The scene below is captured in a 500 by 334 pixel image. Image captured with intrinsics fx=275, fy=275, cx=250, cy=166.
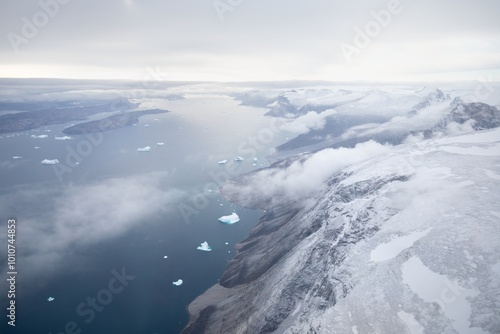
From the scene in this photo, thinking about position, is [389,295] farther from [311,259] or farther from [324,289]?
[311,259]

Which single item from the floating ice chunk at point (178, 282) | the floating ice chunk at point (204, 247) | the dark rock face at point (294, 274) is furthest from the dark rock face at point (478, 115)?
the floating ice chunk at point (178, 282)

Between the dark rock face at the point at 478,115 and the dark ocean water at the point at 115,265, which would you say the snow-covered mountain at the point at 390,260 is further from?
the dark rock face at the point at 478,115

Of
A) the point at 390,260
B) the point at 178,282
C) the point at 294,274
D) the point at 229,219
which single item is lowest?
the point at 229,219

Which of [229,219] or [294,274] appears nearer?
[294,274]

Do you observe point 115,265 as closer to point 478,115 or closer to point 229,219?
point 229,219

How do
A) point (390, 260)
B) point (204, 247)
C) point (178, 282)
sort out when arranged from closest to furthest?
point (390, 260), point (178, 282), point (204, 247)

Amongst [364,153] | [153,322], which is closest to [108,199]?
[153,322]

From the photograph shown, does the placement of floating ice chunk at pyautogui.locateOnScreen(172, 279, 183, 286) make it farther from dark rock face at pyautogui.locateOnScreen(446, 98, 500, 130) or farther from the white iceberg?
dark rock face at pyautogui.locateOnScreen(446, 98, 500, 130)

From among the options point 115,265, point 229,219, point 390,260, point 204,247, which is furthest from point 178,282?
point 390,260
